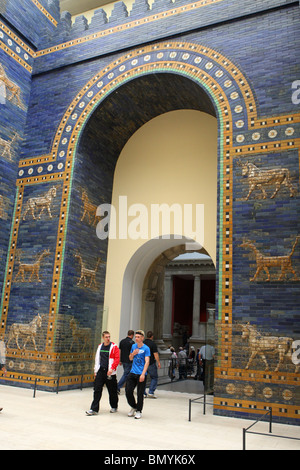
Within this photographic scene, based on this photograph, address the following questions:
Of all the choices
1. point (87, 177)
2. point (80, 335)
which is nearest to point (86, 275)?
point (80, 335)

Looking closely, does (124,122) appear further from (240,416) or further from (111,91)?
(240,416)

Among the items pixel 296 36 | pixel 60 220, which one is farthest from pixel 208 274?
pixel 296 36

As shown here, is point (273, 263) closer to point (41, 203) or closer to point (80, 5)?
point (41, 203)

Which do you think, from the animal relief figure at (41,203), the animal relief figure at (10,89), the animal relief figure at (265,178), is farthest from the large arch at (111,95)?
the animal relief figure at (10,89)

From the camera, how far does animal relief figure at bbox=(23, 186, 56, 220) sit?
33.1 ft

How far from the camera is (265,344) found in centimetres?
707

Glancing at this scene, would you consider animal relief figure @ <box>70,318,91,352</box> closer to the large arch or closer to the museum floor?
the large arch

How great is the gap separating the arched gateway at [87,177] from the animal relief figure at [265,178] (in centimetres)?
33

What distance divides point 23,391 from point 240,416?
4669 mm

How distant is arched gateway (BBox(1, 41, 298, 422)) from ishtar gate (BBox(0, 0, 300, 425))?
1.4 inches

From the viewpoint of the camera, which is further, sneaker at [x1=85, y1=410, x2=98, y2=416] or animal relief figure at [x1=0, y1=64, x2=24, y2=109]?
animal relief figure at [x1=0, y1=64, x2=24, y2=109]

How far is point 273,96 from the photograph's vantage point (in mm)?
8133

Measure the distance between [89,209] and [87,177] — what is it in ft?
2.72

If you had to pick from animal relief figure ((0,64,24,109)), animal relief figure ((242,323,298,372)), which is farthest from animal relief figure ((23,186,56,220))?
animal relief figure ((242,323,298,372))
